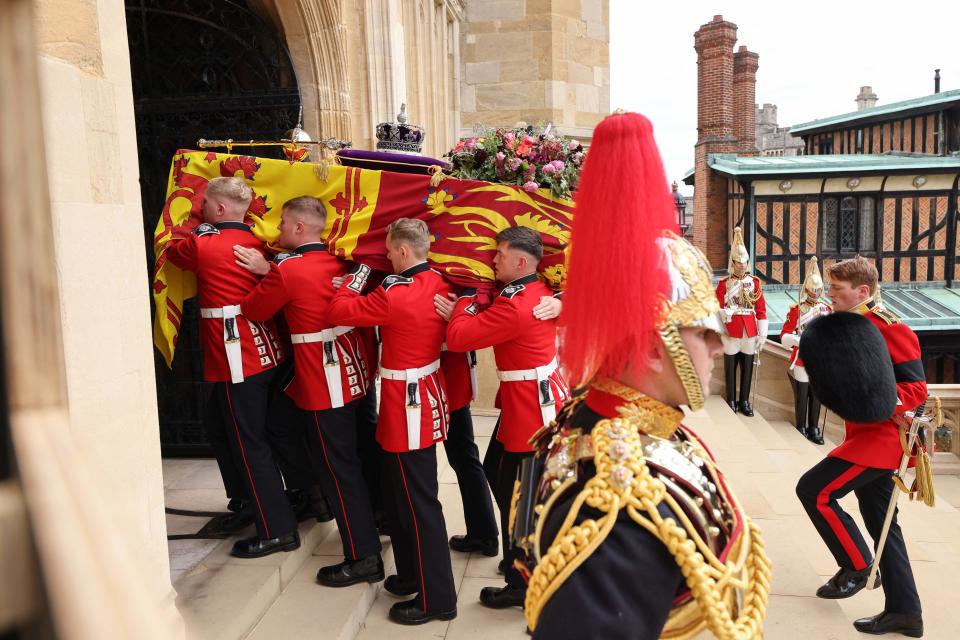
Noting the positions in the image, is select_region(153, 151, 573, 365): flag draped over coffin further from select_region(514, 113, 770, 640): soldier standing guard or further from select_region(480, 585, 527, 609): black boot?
select_region(514, 113, 770, 640): soldier standing guard

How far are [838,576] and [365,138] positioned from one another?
4443mm

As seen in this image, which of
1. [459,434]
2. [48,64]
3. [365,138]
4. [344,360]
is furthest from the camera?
[365,138]

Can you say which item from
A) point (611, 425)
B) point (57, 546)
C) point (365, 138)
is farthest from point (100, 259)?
point (365, 138)

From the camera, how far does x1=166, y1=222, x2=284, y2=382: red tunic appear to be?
12.3 feet

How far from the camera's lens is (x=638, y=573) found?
→ 1380 mm

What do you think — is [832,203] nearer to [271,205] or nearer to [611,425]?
[271,205]

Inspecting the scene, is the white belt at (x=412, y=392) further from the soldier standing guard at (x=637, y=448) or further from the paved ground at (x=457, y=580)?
the soldier standing guard at (x=637, y=448)

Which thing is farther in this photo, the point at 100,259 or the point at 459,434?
the point at 459,434

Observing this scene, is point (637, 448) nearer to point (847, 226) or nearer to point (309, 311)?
point (309, 311)

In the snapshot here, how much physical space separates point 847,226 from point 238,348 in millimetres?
14547

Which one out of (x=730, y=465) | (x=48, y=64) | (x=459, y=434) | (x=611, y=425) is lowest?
(x=730, y=465)

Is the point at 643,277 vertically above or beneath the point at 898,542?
above

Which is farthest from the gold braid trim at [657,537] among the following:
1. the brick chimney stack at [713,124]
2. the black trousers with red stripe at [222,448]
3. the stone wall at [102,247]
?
the brick chimney stack at [713,124]

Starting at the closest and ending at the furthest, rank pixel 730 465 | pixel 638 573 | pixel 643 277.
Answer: pixel 638 573
pixel 643 277
pixel 730 465
